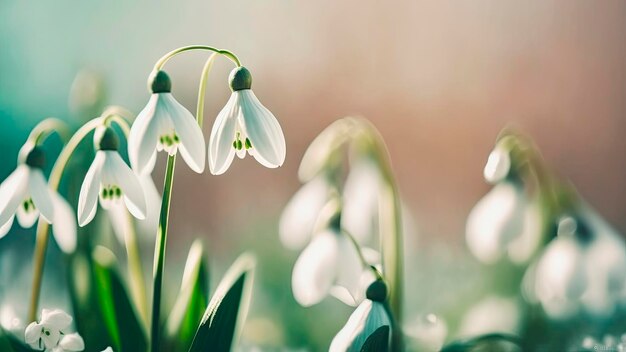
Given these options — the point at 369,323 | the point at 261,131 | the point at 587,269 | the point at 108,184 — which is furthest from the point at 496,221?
the point at 108,184

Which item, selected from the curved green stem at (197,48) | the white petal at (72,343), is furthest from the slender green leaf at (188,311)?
the curved green stem at (197,48)

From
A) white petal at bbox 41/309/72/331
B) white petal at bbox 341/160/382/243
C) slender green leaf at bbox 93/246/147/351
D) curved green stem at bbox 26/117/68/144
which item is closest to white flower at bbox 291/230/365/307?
white petal at bbox 341/160/382/243

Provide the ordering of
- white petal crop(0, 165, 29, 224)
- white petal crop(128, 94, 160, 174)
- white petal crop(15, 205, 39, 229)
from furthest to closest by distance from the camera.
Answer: white petal crop(15, 205, 39, 229), white petal crop(0, 165, 29, 224), white petal crop(128, 94, 160, 174)

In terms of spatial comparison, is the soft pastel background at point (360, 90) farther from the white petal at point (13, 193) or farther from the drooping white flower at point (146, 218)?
the white petal at point (13, 193)

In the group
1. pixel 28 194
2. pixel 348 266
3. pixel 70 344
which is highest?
pixel 28 194

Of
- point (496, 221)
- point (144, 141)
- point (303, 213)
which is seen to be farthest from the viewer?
point (303, 213)

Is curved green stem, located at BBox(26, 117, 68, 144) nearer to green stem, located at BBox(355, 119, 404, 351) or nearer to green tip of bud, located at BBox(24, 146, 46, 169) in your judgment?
green tip of bud, located at BBox(24, 146, 46, 169)

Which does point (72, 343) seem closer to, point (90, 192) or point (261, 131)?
point (90, 192)
